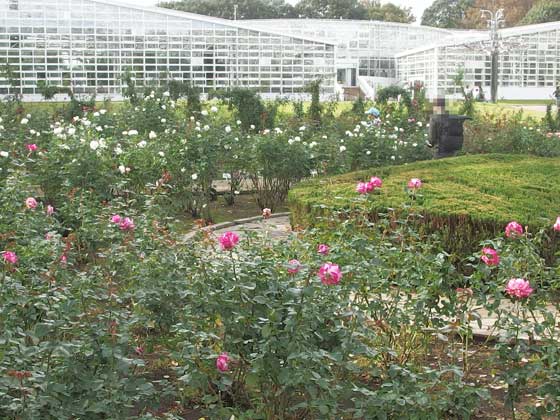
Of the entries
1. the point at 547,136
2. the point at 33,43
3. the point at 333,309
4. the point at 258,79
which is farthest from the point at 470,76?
the point at 333,309

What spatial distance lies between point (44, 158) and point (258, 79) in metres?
19.8

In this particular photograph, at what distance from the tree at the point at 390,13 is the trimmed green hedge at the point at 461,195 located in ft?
142

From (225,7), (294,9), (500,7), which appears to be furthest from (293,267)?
(294,9)

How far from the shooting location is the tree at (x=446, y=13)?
5497cm

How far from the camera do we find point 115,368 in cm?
242

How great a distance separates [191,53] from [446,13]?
35.0m

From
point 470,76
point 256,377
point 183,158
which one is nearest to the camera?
point 256,377

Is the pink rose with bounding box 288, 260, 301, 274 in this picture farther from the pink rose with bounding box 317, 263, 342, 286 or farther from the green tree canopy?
the green tree canopy

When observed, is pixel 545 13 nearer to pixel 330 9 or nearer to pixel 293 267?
pixel 330 9

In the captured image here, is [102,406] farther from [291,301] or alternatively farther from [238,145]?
[238,145]

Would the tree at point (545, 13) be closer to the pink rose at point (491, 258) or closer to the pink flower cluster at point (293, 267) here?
the pink rose at point (491, 258)

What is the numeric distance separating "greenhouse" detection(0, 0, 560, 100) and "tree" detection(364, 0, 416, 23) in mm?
20203

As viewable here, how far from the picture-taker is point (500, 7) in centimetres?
5038

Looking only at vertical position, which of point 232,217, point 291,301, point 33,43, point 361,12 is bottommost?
point 232,217
